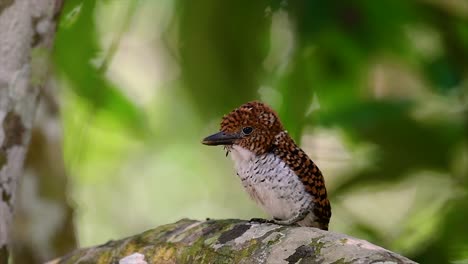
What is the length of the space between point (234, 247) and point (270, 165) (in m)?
0.27

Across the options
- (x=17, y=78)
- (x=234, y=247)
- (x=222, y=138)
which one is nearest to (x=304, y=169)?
(x=222, y=138)

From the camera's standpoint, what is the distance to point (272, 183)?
1.90 metres

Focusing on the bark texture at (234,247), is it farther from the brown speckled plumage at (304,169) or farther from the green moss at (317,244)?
the brown speckled plumage at (304,169)

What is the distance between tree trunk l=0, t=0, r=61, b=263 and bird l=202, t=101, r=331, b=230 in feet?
1.75

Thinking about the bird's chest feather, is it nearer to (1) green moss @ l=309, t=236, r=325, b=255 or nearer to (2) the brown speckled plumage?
(2) the brown speckled plumage

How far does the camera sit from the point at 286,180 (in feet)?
6.28

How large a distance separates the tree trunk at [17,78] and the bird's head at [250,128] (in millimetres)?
536

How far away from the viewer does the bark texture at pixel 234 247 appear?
1485 millimetres

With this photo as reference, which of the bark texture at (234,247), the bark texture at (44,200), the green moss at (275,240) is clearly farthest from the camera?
the bark texture at (44,200)

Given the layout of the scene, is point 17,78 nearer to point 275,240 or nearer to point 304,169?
point 304,169

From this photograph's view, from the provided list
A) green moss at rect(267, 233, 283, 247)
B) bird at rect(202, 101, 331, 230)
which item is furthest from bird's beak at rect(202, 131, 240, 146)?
green moss at rect(267, 233, 283, 247)

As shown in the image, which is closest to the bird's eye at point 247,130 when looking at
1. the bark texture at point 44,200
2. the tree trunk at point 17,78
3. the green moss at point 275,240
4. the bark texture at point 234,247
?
the bark texture at point 234,247

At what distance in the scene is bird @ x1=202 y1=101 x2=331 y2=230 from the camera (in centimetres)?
191

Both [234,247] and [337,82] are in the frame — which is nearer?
[234,247]
